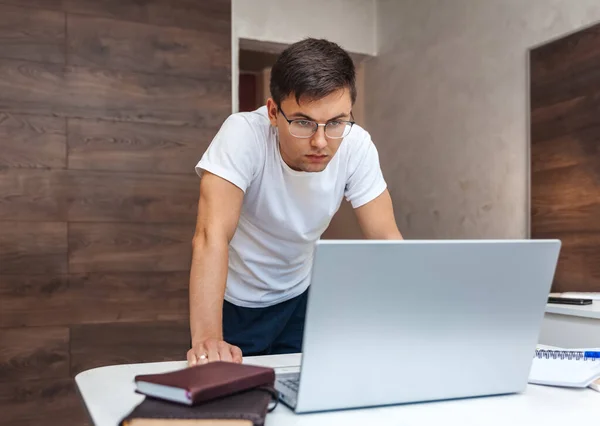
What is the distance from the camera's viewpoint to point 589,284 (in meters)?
2.22

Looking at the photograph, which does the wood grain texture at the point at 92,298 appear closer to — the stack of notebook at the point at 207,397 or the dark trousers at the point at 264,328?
the dark trousers at the point at 264,328

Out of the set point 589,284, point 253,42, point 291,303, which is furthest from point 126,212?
point 589,284

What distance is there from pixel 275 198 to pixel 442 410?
28.7 inches

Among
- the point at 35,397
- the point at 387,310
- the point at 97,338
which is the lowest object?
the point at 35,397

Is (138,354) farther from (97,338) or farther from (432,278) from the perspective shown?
(432,278)

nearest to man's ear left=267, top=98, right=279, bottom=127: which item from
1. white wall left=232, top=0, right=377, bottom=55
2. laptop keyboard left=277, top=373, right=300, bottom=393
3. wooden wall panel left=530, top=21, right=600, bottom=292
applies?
laptop keyboard left=277, top=373, right=300, bottom=393

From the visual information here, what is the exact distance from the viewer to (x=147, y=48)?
9.70 feet

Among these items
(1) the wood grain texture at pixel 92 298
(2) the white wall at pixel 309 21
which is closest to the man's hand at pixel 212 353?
(1) the wood grain texture at pixel 92 298

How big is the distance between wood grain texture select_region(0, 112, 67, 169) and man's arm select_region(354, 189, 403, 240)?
179 centimetres

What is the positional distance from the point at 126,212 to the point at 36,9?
1007mm

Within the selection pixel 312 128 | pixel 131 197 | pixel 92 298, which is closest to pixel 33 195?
pixel 131 197

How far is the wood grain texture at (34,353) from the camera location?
266 centimetres

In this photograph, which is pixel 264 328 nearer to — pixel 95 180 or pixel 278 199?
pixel 278 199

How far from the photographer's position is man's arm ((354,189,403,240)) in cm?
151
